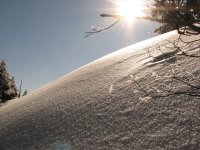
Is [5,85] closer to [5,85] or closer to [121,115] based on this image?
[5,85]

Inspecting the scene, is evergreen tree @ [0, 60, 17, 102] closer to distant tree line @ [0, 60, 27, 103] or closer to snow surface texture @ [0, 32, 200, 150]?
distant tree line @ [0, 60, 27, 103]

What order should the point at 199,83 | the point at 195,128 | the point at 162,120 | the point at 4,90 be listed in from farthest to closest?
1. the point at 4,90
2. the point at 199,83
3. the point at 162,120
4. the point at 195,128

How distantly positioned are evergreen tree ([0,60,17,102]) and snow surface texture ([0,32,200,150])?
12573 millimetres

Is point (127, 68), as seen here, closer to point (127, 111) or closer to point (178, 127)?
point (127, 111)

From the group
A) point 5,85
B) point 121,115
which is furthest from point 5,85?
point 121,115

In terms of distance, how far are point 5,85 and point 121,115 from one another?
17.3 m

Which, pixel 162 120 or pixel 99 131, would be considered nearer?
pixel 162 120

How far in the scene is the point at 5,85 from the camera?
2148 cm

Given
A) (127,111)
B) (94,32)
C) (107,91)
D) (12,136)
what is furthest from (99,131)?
(94,32)

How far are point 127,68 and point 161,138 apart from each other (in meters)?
4.55

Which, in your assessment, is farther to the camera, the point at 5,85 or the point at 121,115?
the point at 5,85

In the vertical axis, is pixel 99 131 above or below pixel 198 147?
below

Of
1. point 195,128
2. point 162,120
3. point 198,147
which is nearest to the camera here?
point 198,147

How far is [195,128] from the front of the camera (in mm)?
4043
